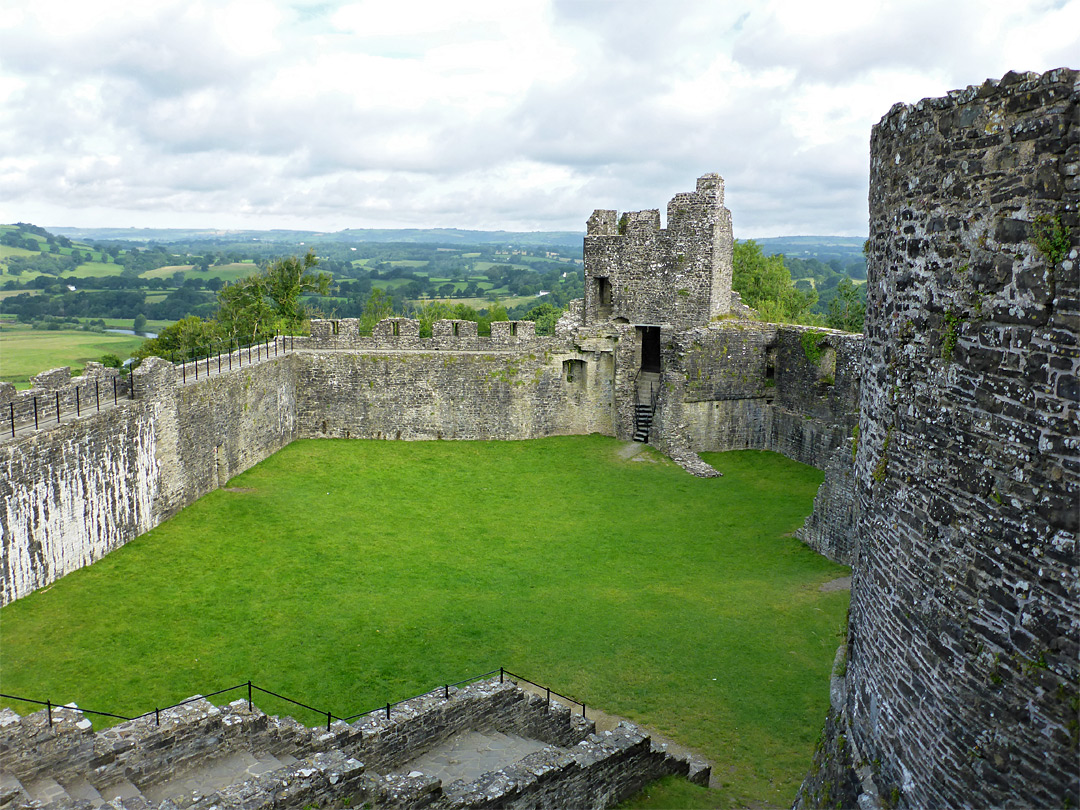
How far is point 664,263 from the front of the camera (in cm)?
2375

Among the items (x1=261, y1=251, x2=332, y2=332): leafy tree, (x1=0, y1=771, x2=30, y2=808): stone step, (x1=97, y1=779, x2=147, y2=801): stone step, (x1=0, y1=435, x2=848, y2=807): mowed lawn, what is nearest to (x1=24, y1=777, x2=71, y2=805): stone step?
(x1=0, y1=771, x2=30, y2=808): stone step

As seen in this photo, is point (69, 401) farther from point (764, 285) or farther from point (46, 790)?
point (764, 285)

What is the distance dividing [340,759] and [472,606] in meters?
5.66

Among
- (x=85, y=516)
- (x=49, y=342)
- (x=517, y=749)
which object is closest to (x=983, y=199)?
(x=517, y=749)

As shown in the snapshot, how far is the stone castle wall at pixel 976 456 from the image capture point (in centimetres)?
409

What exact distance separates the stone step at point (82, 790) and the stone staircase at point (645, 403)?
17240mm

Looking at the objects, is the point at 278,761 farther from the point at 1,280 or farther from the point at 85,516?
the point at 1,280

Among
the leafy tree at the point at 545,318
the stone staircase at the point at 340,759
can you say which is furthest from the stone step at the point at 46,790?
the leafy tree at the point at 545,318

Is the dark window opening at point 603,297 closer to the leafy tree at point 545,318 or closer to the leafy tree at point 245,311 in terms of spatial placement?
the leafy tree at point 245,311

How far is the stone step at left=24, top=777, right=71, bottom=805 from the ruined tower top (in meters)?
18.4

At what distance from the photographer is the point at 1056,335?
406 cm

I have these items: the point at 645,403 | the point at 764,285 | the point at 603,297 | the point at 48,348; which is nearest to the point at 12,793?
the point at 645,403

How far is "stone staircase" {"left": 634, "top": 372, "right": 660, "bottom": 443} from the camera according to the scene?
78.3 ft

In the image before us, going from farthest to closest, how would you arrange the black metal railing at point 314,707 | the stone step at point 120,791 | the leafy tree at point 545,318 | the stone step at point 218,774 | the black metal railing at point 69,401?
1. the leafy tree at point 545,318
2. the black metal railing at point 69,401
3. the black metal railing at point 314,707
4. the stone step at point 218,774
5. the stone step at point 120,791
